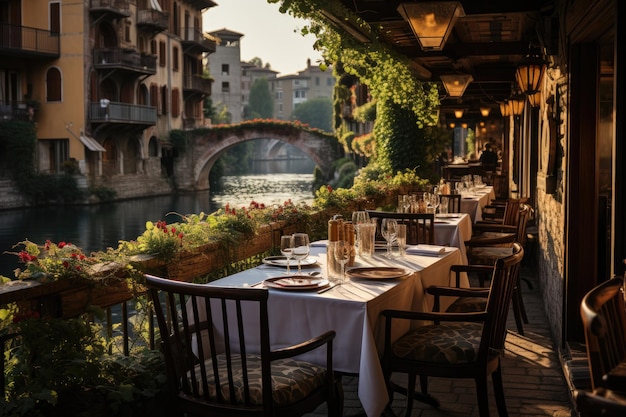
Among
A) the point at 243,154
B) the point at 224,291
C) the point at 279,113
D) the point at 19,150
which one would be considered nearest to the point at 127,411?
the point at 224,291

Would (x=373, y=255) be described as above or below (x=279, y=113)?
below

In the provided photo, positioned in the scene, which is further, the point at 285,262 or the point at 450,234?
the point at 450,234

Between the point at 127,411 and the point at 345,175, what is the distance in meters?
29.5

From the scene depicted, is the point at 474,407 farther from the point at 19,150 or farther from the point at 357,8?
the point at 19,150

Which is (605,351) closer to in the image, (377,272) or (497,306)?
(497,306)

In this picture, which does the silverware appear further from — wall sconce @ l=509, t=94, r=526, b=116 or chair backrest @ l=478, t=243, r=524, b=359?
wall sconce @ l=509, t=94, r=526, b=116

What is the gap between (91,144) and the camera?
94.2 ft

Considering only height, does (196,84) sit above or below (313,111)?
below

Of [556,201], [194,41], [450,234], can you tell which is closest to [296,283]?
[556,201]

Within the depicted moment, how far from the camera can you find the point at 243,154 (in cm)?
5722

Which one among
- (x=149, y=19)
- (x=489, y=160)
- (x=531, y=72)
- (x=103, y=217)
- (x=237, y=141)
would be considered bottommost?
(x=103, y=217)

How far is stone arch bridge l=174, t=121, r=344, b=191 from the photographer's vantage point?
36500 millimetres

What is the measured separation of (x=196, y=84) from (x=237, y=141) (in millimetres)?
3550

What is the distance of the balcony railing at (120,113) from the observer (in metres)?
29.0
